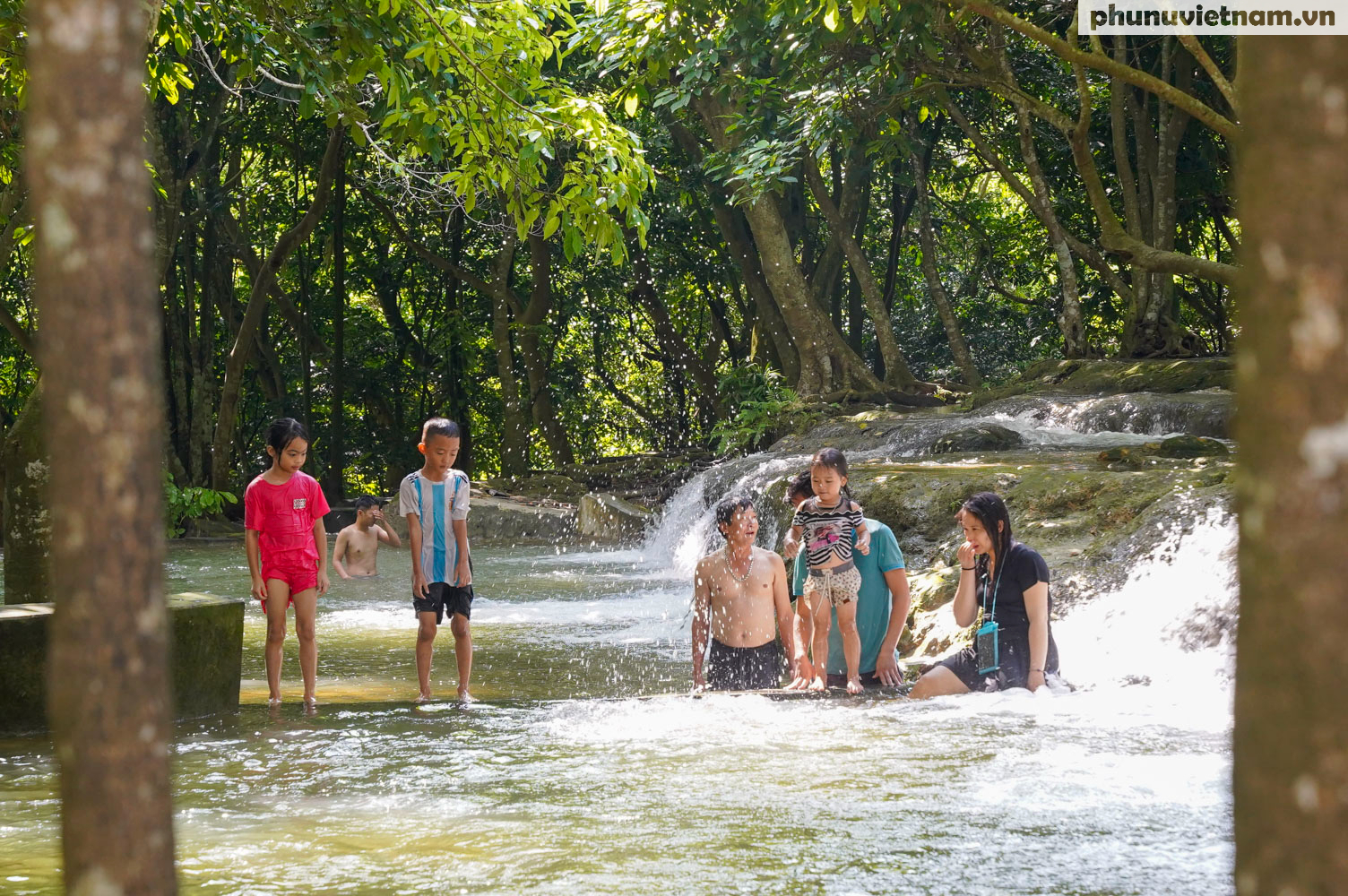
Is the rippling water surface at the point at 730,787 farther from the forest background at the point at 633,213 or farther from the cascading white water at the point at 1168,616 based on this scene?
the forest background at the point at 633,213

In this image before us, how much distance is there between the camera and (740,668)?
23.1ft

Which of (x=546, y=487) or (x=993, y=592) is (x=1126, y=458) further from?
(x=546, y=487)

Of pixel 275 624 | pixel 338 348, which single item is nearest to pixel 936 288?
pixel 338 348

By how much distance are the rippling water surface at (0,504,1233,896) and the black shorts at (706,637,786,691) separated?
51 centimetres

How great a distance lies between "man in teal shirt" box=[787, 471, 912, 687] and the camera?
699 cm

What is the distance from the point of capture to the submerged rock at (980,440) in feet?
45.6

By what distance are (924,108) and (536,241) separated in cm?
1009

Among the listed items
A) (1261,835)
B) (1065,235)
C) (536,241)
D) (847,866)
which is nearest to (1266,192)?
(1261,835)

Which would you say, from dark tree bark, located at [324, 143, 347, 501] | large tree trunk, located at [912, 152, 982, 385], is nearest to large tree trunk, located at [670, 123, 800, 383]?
large tree trunk, located at [912, 152, 982, 385]

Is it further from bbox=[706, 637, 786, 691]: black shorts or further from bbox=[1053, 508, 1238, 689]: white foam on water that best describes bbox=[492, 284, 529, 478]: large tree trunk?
bbox=[706, 637, 786, 691]: black shorts

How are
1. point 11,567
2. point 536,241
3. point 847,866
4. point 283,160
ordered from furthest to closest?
point 283,160
point 536,241
point 11,567
point 847,866

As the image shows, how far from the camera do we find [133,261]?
1.45 meters

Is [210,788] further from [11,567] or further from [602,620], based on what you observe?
[602,620]

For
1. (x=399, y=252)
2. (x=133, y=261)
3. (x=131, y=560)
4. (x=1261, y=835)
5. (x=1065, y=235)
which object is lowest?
(x=1261, y=835)
